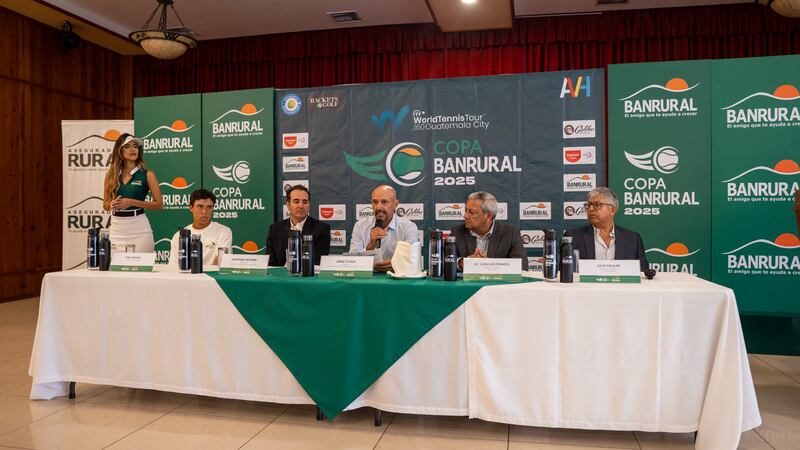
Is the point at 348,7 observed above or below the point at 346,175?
above

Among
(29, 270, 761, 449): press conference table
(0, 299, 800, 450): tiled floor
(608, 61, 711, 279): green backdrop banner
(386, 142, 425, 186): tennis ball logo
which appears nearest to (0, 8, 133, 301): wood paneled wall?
(0, 299, 800, 450): tiled floor

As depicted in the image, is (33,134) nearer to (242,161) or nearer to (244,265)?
(242,161)

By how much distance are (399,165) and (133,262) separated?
224cm

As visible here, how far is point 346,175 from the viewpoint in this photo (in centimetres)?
455

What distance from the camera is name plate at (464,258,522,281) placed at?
7.47 ft

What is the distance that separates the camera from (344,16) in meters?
6.32

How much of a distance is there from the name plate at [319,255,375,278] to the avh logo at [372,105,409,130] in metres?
2.18

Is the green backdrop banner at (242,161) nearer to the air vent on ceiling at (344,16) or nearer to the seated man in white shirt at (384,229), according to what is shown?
the seated man in white shirt at (384,229)

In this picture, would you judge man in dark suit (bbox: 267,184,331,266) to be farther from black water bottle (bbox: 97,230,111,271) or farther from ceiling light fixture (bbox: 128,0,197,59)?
ceiling light fixture (bbox: 128,0,197,59)

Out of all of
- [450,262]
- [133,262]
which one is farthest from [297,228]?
[450,262]

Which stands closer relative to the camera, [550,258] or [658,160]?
[550,258]

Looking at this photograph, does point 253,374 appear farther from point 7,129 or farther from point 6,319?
point 7,129

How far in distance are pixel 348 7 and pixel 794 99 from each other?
4.30 m

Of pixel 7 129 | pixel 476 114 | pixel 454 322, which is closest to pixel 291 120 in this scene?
pixel 476 114
